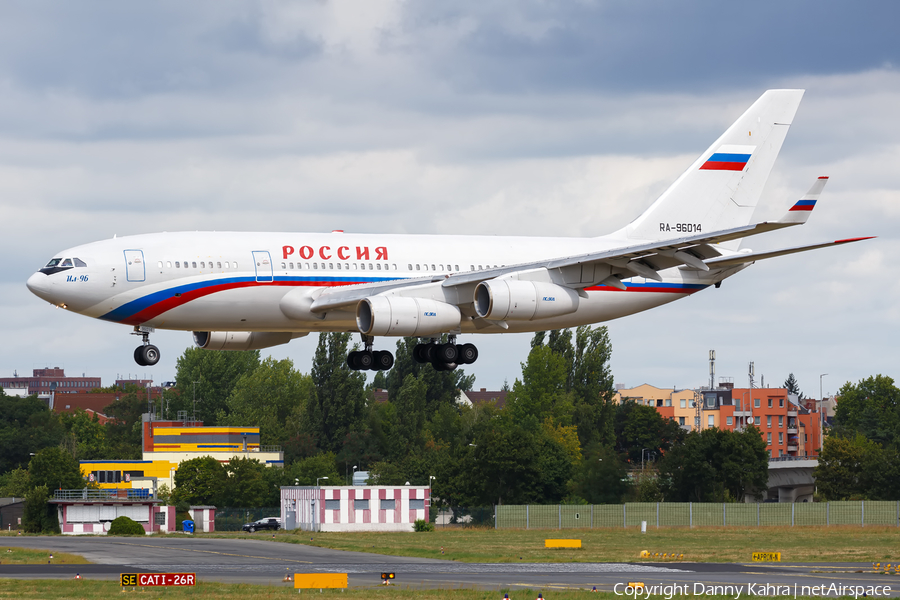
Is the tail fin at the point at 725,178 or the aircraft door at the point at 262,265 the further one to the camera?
the tail fin at the point at 725,178

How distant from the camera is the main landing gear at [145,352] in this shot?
53188 mm

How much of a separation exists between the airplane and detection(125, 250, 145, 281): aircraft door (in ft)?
0.15

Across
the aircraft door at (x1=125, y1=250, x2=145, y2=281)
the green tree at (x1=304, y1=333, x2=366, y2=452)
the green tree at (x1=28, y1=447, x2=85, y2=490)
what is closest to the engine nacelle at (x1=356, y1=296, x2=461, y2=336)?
the aircraft door at (x1=125, y1=250, x2=145, y2=281)

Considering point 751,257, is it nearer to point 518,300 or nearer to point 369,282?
point 518,300

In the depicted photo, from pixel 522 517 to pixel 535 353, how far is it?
192ft

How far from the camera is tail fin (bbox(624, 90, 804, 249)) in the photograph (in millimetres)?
66750

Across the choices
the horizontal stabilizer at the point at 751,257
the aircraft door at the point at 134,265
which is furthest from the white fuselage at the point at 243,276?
the horizontal stabilizer at the point at 751,257

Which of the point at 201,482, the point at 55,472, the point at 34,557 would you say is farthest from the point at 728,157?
the point at 55,472

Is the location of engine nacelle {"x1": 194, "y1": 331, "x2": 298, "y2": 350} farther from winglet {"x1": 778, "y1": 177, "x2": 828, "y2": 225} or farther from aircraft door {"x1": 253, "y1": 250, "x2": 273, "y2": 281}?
winglet {"x1": 778, "y1": 177, "x2": 828, "y2": 225}

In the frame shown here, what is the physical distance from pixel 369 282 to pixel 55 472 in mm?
97139

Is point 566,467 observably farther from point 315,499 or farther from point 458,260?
point 458,260

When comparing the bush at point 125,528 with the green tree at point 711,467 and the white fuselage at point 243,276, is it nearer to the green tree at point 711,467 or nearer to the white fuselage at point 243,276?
the green tree at point 711,467

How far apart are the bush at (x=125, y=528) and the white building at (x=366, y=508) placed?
15695mm

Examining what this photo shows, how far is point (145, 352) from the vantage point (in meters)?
53.2
